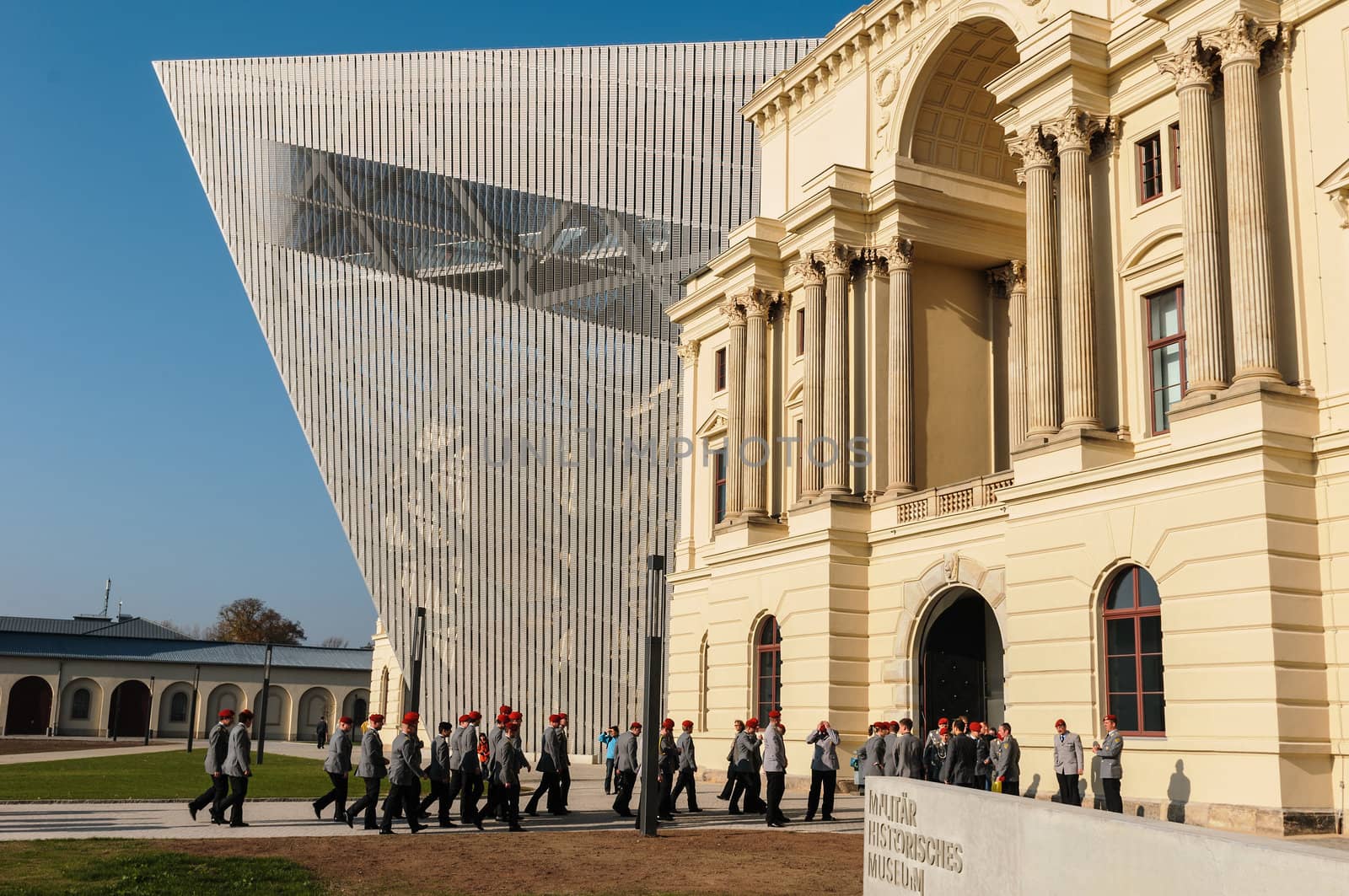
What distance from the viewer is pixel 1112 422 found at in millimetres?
23938

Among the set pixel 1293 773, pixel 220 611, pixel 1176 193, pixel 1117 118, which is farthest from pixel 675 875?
pixel 220 611

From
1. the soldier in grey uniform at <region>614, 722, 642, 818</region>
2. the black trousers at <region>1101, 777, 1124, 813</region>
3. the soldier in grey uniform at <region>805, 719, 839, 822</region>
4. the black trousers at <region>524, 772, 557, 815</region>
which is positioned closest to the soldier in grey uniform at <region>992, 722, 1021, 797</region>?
the black trousers at <region>1101, 777, 1124, 813</region>

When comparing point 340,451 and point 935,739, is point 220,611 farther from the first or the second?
point 935,739

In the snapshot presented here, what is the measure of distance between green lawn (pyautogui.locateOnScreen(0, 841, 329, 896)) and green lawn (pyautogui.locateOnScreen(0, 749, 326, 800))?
34.7ft

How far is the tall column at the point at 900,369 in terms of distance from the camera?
31.1 m

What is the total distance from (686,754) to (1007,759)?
6.00 meters

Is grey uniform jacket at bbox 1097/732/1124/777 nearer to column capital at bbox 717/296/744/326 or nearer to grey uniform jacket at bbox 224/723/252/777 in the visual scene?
grey uniform jacket at bbox 224/723/252/777

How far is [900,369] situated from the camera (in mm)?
31500

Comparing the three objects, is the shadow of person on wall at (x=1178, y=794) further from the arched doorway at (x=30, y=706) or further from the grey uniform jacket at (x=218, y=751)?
the arched doorway at (x=30, y=706)

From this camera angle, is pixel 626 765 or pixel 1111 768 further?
pixel 626 765

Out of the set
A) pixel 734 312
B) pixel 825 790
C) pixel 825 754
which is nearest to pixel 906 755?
pixel 825 754

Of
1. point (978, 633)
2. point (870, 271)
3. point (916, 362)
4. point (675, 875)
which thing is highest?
point (870, 271)

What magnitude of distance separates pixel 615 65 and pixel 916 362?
26896 mm

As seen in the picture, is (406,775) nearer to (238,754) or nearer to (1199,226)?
(238,754)
